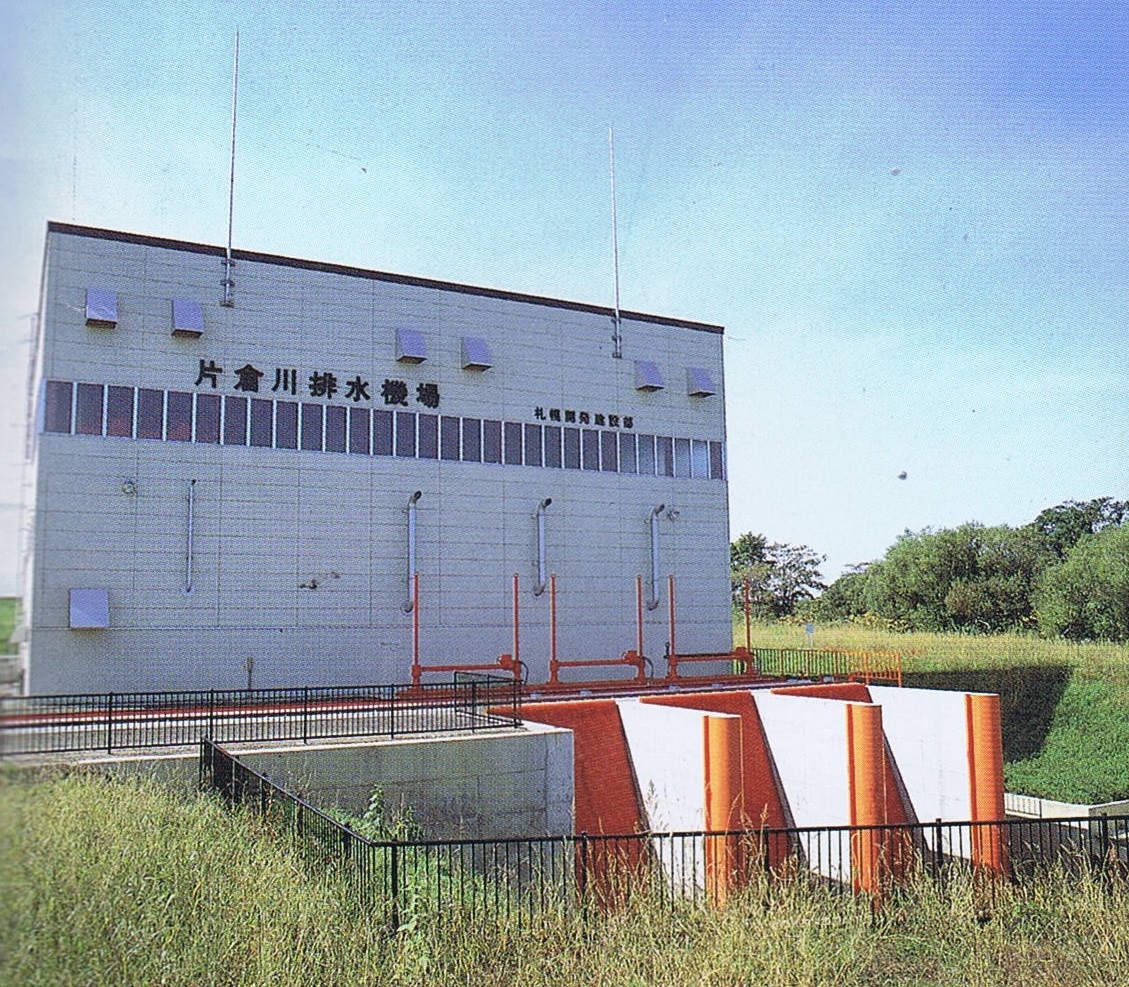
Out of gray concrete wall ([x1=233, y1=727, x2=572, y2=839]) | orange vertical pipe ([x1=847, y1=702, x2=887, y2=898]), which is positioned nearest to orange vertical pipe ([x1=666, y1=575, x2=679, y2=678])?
orange vertical pipe ([x1=847, y1=702, x2=887, y2=898])

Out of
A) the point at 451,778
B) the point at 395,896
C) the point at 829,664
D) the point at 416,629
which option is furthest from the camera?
the point at 829,664

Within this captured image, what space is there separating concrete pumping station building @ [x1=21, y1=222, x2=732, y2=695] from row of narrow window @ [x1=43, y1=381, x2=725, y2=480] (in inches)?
2.0

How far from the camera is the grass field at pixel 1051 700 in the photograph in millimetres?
27984

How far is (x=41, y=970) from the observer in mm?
2574

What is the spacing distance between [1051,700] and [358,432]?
24226mm

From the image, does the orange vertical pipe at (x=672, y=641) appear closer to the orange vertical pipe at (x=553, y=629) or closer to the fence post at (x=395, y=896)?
the orange vertical pipe at (x=553, y=629)

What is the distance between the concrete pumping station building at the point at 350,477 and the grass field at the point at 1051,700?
9.64 m

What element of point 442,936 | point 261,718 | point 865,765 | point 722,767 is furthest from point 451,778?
→ point 442,936

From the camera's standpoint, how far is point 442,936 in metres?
7.29

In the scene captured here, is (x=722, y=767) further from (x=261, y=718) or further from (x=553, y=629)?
(x=553, y=629)

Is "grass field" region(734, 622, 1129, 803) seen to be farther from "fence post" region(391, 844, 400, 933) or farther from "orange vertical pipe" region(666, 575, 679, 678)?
"fence post" region(391, 844, 400, 933)

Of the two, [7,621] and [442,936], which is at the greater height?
[7,621]

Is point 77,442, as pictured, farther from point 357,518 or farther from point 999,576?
point 999,576

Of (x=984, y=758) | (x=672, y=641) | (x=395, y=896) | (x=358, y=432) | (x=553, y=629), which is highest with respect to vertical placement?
(x=358, y=432)
